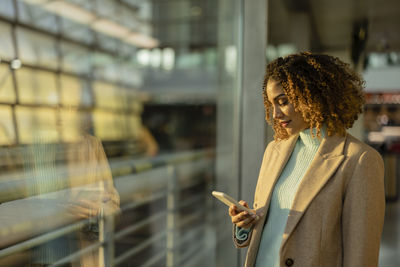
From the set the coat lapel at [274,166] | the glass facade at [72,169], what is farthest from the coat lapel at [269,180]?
the glass facade at [72,169]

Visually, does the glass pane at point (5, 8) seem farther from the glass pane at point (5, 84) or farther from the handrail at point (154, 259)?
the handrail at point (154, 259)

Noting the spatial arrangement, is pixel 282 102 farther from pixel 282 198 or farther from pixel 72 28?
pixel 72 28

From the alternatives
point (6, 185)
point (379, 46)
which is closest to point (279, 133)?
point (6, 185)

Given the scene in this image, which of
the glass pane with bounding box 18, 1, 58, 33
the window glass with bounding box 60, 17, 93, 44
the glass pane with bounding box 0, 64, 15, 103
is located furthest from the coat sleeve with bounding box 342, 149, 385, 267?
the window glass with bounding box 60, 17, 93, 44

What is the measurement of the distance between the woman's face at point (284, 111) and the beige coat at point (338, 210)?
100 millimetres

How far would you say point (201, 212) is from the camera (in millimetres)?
8195

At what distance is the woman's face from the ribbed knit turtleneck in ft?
0.13

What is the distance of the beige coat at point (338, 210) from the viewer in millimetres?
1192

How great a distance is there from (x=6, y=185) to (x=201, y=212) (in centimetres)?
691

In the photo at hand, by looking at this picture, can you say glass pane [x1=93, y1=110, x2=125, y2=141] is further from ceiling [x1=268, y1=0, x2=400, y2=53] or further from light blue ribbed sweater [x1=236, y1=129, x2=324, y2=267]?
ceiling [x1=268, y1=0, x2=400, y2=53]

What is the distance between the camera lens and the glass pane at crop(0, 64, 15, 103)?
1686 millimetres

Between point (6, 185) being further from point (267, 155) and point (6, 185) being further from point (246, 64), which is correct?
point (246, 64)

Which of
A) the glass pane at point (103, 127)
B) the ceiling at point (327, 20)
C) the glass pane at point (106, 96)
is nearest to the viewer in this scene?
the glass pane at point (103, 127)

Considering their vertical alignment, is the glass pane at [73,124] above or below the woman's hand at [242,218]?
above
